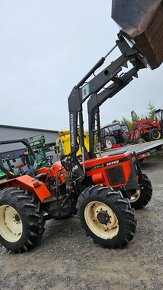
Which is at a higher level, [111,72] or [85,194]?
[111,72]

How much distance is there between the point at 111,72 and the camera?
14.4 feet

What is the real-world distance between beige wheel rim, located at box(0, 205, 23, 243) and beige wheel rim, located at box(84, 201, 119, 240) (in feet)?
3.95

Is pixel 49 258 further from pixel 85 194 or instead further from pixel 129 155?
pixel 129 155

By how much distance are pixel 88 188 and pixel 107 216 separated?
1.61 feet

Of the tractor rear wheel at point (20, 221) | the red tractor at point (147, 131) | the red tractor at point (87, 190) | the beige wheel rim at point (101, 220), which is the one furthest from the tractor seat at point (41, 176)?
the red tractor at point (147, 131)

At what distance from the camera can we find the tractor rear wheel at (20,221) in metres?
4.50

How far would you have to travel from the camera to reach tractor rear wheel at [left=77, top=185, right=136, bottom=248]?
3994 millimetres

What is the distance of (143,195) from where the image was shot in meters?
5.75

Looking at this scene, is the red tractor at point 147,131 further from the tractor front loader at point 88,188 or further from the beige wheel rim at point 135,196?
the tractor front loader at point 88,188

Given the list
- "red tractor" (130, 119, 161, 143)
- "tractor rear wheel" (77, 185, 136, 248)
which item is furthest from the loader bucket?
"red tractor" (130, 119, 161, 143)

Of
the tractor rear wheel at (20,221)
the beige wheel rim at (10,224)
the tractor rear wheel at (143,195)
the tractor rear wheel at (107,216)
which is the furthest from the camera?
the tractor rear wheel at (143,195)

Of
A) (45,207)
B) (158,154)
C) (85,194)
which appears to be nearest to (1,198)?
(45,207)

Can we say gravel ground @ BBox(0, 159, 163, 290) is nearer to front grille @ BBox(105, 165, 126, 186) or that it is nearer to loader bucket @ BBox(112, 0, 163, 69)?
front grille @ BBox(105, 165, 126, 186)

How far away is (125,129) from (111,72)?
19.1 m
